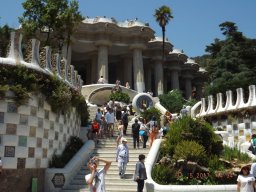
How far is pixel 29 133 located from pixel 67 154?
2925 millimetres

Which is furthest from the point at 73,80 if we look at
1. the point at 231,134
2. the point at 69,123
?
the point at 231,134

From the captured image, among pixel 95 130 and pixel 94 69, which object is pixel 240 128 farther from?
pixel 94 69

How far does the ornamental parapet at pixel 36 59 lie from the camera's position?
13977 mm

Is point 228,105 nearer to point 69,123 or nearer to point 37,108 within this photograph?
point 69,123

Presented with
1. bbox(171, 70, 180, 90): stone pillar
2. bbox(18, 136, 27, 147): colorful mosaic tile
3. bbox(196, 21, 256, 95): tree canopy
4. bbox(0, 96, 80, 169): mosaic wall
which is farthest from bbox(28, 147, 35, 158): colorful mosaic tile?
bbox(171, 70, 180, 90): stone pillar

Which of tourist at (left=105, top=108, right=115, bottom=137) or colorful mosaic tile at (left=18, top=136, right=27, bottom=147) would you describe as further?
tourist at (left=105, top=108, right=115, bottom=137)

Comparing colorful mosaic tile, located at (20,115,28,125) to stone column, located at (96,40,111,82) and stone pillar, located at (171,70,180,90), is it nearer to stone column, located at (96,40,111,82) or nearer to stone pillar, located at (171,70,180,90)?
stone column, located at (96,40,111,82)

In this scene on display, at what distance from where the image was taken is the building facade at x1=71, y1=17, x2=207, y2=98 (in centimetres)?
4794

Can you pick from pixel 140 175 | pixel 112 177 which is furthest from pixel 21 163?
pixel 140 175

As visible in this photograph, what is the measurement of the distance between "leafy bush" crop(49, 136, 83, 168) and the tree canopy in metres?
25.3

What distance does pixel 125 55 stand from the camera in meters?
52.9

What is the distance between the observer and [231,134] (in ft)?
86.0

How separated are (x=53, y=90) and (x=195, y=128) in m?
6.08

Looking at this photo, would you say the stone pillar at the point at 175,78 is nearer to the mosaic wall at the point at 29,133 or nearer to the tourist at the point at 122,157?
the mosaic wall at the point at 29,133
